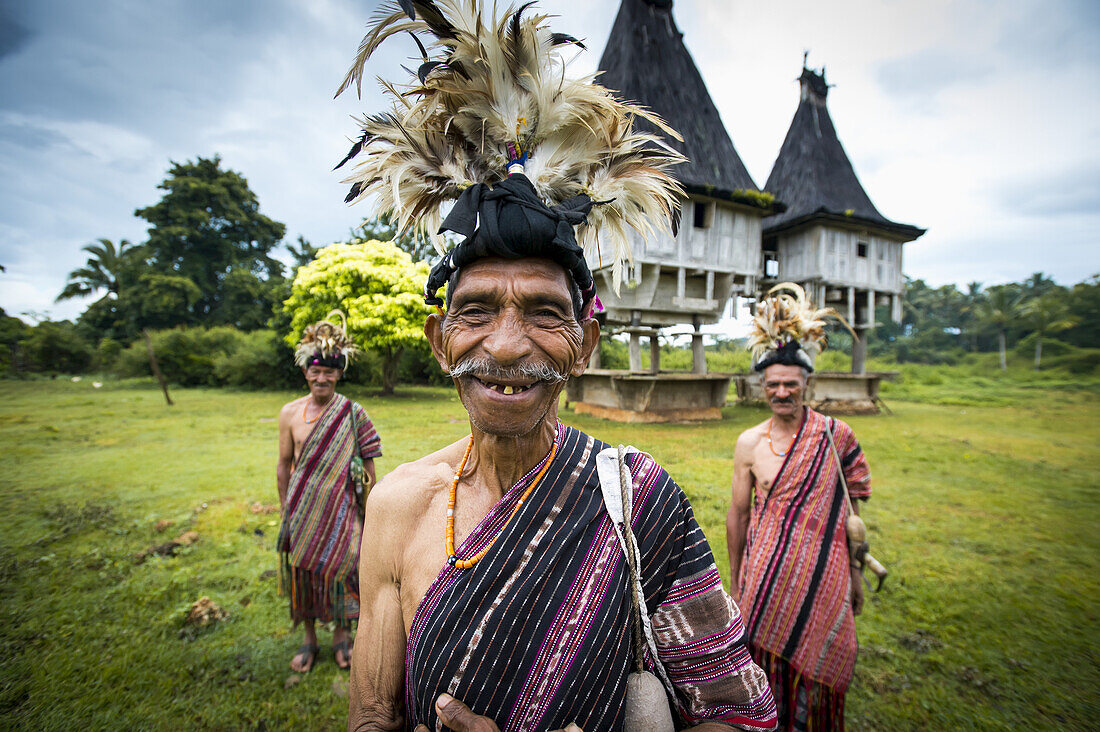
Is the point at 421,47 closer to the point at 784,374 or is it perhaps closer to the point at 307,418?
→ the point at 784,374

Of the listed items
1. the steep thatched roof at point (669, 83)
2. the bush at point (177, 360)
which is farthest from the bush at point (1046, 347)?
the bush at point (177, 360)

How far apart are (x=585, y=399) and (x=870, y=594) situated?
10.1 meters

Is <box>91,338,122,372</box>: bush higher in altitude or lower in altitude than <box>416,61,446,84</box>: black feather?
lower

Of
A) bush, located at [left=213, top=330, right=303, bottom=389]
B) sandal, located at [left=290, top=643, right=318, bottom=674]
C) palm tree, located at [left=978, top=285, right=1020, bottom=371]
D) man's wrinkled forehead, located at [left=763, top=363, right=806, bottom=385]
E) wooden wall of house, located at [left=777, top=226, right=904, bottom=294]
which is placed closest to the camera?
man's wrinkled forehead, located at [left=763, top=363, right=806, bottom=385]

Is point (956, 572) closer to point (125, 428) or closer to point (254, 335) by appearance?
point (125, 428)

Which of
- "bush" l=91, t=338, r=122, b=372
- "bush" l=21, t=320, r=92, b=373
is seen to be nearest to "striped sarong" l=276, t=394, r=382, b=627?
"bush" l=21, t=320, r=92, b=373

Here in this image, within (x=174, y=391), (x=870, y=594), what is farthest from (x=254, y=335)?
(x=870, y=594)

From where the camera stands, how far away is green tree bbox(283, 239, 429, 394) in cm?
1619

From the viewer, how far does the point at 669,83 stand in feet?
44.5

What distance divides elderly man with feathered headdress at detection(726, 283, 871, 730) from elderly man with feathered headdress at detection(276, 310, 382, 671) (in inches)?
122

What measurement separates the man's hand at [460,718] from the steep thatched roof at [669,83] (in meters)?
13.9

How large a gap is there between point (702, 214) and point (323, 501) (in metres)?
14.2

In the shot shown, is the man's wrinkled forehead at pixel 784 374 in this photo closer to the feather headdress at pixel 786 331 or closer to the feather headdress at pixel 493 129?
the feather headdress at pixel 786 331

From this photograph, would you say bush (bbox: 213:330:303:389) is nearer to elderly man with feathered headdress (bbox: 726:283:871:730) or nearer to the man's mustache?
elderly man with feathered headdress (bbox: 726:283:871:730)
